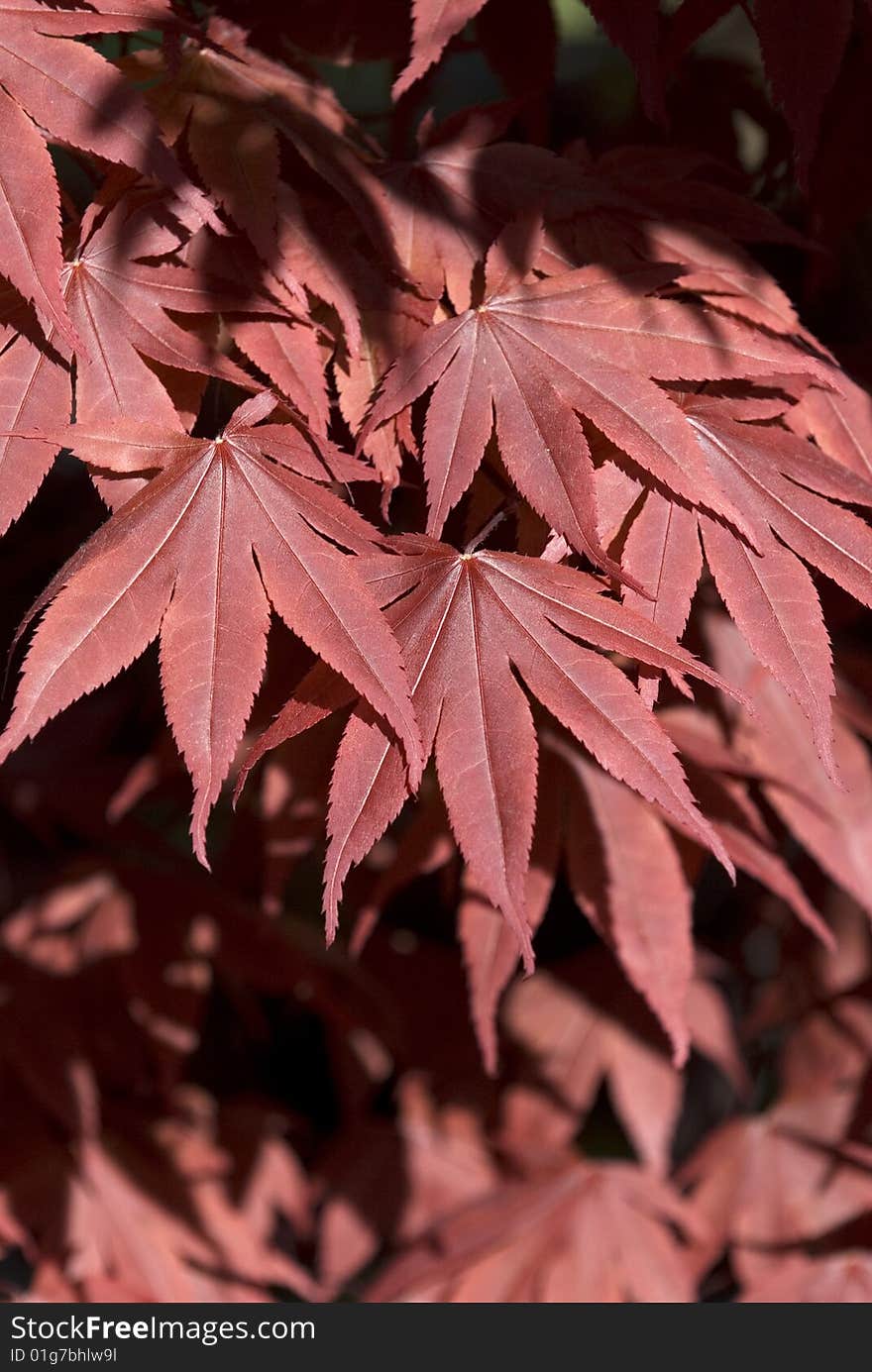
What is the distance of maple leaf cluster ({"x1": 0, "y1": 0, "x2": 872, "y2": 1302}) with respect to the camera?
1.88ft

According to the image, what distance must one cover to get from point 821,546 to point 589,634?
5.8 inches

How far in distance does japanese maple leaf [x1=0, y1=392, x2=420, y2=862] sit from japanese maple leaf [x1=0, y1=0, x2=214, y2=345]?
85 millimetres

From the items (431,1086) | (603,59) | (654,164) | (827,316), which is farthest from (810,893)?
(603,59)

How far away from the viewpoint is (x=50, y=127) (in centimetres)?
58

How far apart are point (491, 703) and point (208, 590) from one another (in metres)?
0.15

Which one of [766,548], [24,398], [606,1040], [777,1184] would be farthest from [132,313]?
[777,1184]

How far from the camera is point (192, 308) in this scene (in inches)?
25.0

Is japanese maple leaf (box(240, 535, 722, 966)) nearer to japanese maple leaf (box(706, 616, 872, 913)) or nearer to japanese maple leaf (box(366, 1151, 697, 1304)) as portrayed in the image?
japanese maple leaf (box(706, 616, 872, 913))

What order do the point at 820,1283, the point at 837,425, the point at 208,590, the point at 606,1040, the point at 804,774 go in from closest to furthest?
the point at 208,590 → the point at 837,425 → the point at 804,774 → the point at 820,1283 → the point at 606,1040

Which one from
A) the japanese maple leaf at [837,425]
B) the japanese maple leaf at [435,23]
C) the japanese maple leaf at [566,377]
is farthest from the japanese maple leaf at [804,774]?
the japanese maple leaf at [435,23]

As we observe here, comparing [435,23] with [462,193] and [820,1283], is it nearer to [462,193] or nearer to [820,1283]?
[462,193]

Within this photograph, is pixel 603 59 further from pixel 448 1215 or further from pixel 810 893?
pixel 448 1215

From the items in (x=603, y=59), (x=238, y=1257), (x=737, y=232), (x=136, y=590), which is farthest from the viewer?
(x=603, y=59)

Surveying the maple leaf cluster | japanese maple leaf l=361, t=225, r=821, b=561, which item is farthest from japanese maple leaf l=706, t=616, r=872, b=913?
japanese maple leaf l=361, t=225, r=821, b=561
